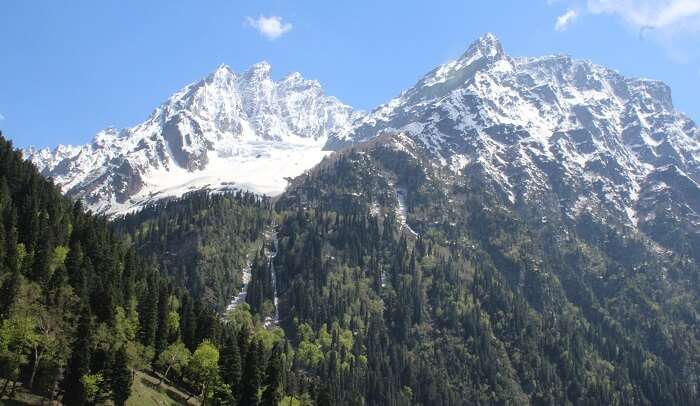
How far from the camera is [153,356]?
445 ft

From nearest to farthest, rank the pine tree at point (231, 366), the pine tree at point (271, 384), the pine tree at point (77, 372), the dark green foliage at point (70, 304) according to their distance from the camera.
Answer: the pine tree at point (77, 372) → the dark green foliage at point (70, 304) → the pine tree at point (231, 366) → the pine tree at point (271, 384)

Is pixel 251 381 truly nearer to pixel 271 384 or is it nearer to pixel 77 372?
pixel 271 384

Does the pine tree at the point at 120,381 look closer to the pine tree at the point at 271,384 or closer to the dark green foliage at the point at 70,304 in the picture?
the dark green foliage at the point at 70,304

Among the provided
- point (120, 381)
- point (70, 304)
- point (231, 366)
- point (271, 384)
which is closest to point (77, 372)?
point (120, 381)

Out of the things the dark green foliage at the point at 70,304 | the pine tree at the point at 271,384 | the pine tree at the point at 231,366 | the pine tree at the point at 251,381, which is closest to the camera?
the dark green foliage at the point at 70,304

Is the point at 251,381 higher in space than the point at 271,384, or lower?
lower

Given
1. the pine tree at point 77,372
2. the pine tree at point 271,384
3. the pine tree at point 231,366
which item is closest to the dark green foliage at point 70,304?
the pine tree at point 77,372

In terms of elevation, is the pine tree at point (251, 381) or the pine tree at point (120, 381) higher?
the pine tree at point (251, 381)

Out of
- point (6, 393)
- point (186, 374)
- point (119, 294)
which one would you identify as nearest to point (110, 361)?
point (6, 393)

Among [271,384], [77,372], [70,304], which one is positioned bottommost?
[77,372]

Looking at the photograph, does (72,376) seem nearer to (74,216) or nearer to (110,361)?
(110,361)

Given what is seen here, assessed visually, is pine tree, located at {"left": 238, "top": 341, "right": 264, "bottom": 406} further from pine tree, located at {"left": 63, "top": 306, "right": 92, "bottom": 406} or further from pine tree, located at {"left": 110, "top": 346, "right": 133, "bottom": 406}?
pine tree, located at {"left": 63, "top": 306, "right": 92, "bottom": 406}

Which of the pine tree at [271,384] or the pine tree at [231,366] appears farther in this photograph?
the pine tree at [271,384]

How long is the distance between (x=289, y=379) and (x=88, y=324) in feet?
294
